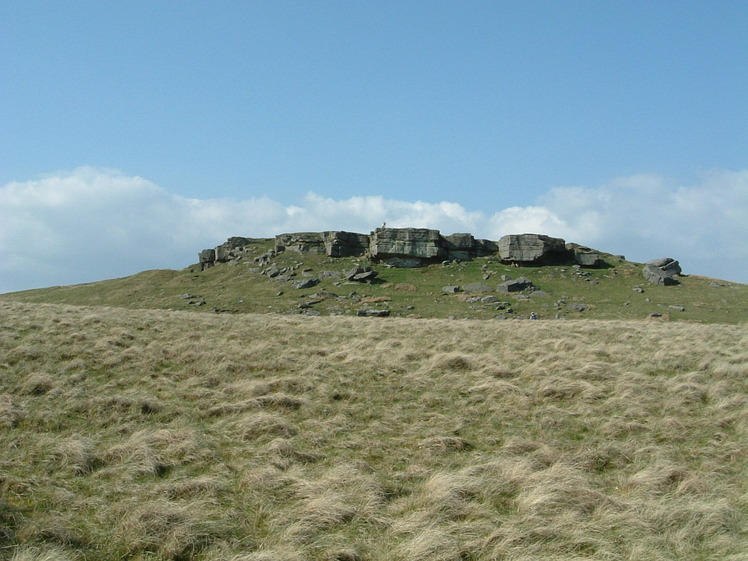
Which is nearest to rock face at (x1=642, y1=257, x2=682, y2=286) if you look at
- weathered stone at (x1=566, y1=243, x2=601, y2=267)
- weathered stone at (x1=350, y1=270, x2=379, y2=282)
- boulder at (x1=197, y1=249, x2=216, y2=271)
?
weathered stone at (x1=566, y1=243, x2=601, y2=267)

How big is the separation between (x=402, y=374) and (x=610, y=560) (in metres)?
9.72

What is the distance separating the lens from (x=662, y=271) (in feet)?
180

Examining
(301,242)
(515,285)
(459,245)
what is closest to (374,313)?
(515,285)

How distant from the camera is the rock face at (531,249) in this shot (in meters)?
59.6

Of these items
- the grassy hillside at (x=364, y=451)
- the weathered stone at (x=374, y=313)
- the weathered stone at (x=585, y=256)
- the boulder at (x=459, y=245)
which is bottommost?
the grassy hillside at (x=364, y=451)

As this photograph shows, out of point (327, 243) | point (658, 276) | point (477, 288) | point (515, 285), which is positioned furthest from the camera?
point (327, 243)

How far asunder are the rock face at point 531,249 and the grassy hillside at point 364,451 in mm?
40854

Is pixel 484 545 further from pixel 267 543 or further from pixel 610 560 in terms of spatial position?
pixel 267 543

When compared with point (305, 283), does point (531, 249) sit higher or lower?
higher

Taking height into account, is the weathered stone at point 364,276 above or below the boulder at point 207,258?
below

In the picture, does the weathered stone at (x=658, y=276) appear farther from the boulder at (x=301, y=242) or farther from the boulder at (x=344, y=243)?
the boulder at (x=301, y=242)

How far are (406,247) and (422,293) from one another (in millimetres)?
11200

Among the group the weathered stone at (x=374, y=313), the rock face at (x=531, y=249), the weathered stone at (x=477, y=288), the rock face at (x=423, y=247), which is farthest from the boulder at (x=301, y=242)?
the rock face at (x=531, y=249)

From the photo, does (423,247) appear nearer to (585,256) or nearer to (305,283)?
(305,283)
